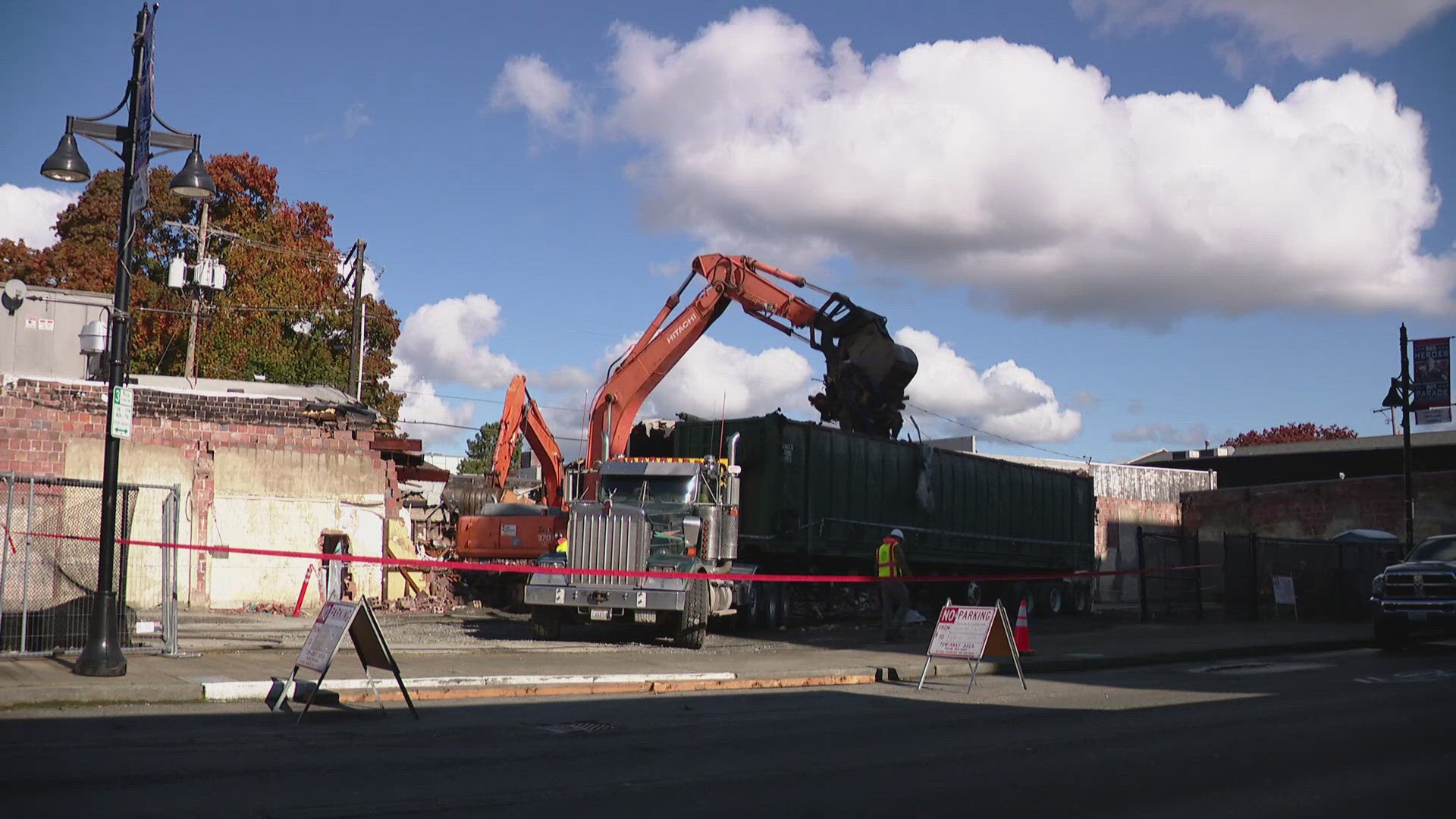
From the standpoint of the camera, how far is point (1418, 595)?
19.9 meters

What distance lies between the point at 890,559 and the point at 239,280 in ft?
112

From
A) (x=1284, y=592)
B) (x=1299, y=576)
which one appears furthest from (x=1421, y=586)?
(x=1299, y=576)

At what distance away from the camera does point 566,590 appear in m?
18.6

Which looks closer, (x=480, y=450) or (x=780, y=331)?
(x=780, y=331)

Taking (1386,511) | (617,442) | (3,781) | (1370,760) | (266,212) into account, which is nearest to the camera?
(3,781)

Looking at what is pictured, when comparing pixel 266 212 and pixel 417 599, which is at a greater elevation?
pixel 266 212

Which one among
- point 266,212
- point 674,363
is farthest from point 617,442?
point 266,212

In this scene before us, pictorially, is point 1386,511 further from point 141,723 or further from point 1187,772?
point 141,723

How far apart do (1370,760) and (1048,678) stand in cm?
662

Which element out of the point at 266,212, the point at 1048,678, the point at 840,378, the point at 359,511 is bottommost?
the point at 1048,678

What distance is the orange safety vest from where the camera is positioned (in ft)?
63.9

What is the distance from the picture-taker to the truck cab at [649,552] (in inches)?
725

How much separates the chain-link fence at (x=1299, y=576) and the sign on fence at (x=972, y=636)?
51.6 ft

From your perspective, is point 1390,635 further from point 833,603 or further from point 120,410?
point 120,410
